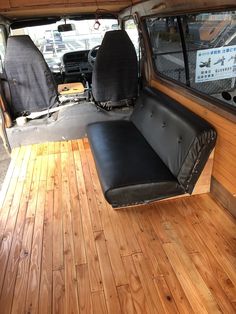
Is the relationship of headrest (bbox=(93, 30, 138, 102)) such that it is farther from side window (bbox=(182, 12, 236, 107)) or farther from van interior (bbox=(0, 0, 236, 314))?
side window (bbox=(182, 12, 236, 107))

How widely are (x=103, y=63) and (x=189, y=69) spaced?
103cm

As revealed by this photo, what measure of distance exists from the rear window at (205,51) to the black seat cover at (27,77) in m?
1.38

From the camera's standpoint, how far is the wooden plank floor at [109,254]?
4.73ft

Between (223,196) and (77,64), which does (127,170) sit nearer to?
(223,196)

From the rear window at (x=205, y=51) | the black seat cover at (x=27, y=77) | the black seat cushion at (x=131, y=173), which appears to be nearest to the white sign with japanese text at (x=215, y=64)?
the rear window at (x=205, y=51)

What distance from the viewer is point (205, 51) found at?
7.59 ft

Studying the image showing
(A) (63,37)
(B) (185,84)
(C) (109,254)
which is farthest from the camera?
(A) (63,37)

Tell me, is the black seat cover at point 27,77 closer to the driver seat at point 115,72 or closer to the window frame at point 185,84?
the driver seat at point 115,72

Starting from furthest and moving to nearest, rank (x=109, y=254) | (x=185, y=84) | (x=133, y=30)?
(x=133, y=30) < (x=185, y=84) < (x=109, y=254)

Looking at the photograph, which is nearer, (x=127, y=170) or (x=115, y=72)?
(x=127, y=170)

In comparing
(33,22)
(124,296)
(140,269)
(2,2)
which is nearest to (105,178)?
(140,269)

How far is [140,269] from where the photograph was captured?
1606 mm

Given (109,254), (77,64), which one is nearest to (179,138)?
(109,254)

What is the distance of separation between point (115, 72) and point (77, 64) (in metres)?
1.79
